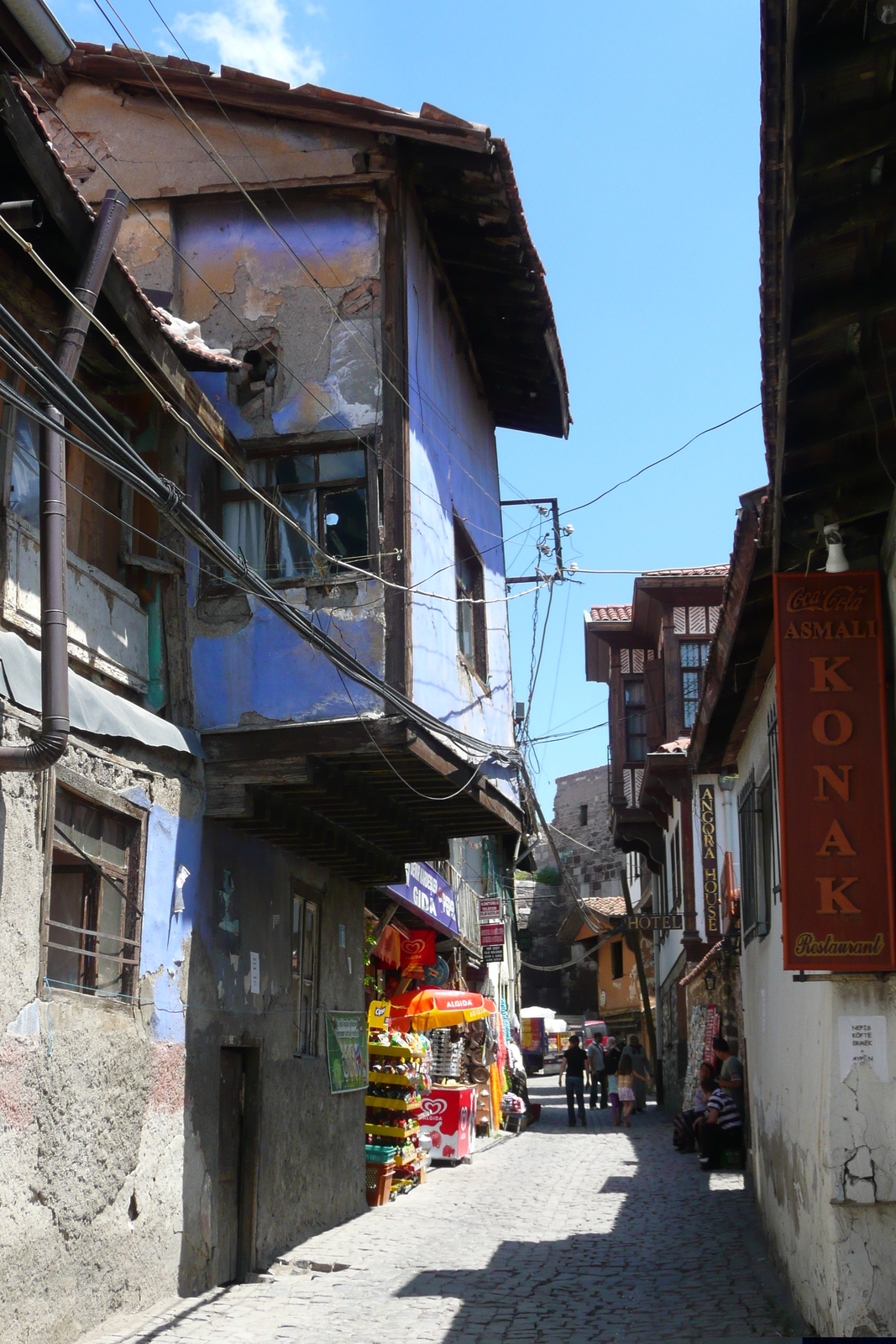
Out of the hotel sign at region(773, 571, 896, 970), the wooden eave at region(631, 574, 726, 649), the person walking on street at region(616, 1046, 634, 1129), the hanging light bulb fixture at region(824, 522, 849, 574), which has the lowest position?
the person walking on street at region(616, 1046, 634, 1129)

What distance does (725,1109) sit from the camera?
16328mm

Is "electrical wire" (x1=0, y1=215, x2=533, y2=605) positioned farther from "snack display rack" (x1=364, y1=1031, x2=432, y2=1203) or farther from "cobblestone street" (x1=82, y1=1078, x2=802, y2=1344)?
"snack display rack" (x1=364, y1=1031, x2=432, y2=1203)

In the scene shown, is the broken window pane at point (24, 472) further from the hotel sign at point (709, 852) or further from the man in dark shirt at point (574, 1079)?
the man in dark shirt at point (574, 1079)

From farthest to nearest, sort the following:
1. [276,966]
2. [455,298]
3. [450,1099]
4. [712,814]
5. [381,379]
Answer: [712,814], [450,1099], [455,298], [276,966], [381,379]

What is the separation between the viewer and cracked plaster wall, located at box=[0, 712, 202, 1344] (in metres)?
7.50

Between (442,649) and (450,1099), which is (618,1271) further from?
(450,1099)

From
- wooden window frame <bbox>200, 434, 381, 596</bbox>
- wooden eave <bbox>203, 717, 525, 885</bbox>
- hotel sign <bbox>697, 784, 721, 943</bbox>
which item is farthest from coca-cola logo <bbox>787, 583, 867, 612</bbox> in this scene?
hotel sign <bbox>697, 784, 721, 943</bbox>

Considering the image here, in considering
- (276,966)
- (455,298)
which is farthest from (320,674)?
(455,298)

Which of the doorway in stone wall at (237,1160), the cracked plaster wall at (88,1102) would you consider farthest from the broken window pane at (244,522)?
the doorway in stone wall at (237,1160)

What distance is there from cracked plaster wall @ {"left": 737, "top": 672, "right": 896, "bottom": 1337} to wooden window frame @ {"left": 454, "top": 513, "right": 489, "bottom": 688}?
17.5ft

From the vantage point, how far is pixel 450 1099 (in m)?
19.6

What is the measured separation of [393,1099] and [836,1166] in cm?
973

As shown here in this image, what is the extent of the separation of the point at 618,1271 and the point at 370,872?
512 centimetres

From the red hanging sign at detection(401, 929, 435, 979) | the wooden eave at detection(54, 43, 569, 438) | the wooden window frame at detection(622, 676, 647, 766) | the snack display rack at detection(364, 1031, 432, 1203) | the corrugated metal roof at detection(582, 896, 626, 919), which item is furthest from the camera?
the corrugated metal roof at detection(582, 896, 626, 919)
